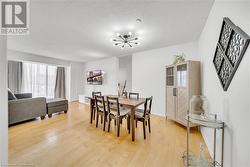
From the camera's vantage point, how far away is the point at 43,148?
2213mm

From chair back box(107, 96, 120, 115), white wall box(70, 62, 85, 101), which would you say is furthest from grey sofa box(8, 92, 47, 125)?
white wall box(70, 62, 85, 101)

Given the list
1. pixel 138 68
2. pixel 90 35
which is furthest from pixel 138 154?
pixel 138 68

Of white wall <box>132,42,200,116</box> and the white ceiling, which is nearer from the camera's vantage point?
the white ceiling

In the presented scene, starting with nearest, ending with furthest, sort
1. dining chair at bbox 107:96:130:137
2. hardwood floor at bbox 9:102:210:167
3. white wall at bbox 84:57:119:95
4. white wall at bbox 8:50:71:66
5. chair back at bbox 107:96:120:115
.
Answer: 1. hardwood floor at bbox 9:102:210:167
2. dining chair at bbox 107:96:130:137
3. chair back at bbox 107:96:120:115
4. white wall at bbox 8:50:71:66
5. white wall at bbox 84:57:119:95

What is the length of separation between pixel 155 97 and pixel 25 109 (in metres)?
4.04

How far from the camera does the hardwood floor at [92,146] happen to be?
1866 mm

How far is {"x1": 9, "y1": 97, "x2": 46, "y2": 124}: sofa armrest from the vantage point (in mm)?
3234

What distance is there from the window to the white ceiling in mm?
4112

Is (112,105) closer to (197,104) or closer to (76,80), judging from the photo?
(197,104)

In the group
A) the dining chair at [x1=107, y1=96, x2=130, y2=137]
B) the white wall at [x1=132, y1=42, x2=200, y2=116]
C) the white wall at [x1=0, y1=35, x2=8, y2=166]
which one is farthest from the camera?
the white wall at [x1=132, y1=42, x2=200, y2=116]

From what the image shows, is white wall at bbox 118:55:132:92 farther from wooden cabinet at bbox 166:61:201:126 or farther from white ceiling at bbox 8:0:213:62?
white ceiling at bbox 8:0:213:62

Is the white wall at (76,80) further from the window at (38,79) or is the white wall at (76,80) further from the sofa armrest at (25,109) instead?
the sofa armrest at (25,109)

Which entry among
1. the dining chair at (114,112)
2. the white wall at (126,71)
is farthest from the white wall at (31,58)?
the dining chair at (114,112)

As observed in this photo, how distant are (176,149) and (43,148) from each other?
93.1 inches
